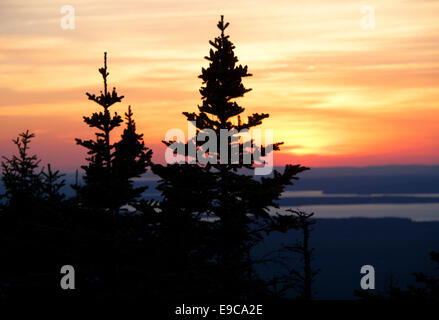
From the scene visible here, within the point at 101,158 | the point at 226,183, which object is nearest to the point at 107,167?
the point at 101,158

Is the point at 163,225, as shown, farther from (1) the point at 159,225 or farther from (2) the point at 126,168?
(2) the point at 126,168

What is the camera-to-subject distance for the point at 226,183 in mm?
23000

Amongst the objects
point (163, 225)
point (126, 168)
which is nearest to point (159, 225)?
point (163, 225)

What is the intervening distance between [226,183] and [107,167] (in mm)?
5294

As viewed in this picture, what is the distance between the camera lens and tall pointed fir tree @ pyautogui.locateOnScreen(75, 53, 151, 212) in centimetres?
1995

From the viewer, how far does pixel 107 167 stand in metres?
20.2

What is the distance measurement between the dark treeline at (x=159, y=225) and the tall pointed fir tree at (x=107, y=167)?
4 centimetres

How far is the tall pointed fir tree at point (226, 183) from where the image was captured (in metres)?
21.8

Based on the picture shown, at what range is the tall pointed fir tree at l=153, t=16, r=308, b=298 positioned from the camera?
21766mm

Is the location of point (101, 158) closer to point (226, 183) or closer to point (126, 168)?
point (126, 168)

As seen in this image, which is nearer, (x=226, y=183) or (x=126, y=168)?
(x=126, y=168)

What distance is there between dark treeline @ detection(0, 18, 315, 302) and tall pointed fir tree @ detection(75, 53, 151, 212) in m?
0.04

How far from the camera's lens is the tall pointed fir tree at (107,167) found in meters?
20.0
